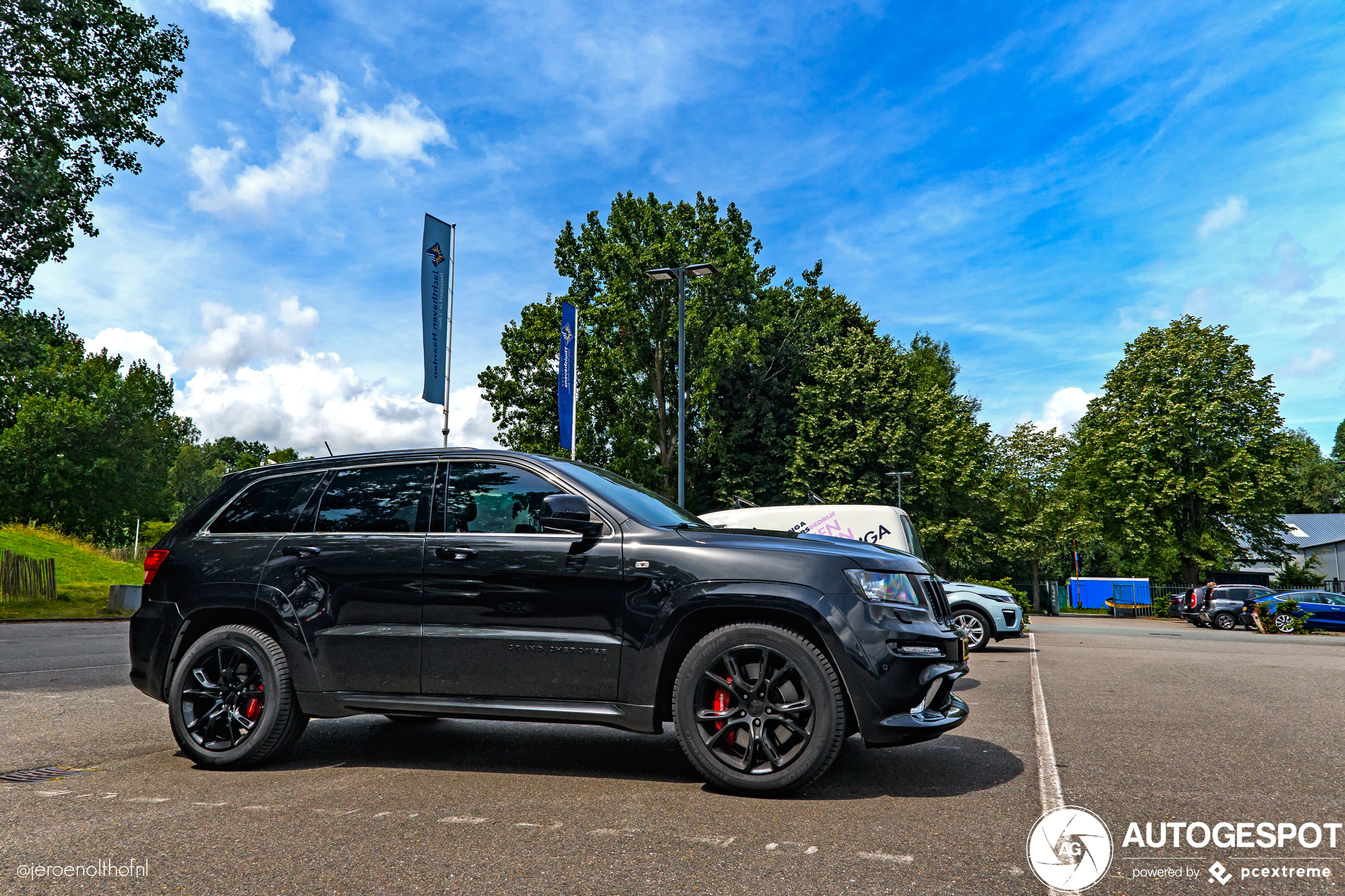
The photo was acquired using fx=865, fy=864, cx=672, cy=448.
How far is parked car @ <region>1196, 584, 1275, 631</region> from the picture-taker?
30.0 m

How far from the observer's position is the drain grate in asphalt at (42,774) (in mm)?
4504

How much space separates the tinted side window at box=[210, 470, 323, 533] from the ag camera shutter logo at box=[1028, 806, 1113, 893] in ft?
13.9

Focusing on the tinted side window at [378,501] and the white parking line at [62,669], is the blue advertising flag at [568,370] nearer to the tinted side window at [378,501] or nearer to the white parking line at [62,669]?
the white parking line at [62,669]

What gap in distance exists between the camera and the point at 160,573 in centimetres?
523

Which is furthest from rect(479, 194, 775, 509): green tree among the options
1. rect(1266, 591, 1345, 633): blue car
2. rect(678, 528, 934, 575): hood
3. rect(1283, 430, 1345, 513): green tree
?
rect(1283, 430, 1345, 513): green tree

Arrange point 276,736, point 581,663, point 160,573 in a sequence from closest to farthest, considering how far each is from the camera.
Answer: point 581,663 < point 276,736 < point 160,573

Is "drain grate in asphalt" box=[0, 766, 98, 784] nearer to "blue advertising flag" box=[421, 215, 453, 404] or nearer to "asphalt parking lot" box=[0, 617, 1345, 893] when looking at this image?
"asphalt parking lot" box=[0, 617, 1345, 893]

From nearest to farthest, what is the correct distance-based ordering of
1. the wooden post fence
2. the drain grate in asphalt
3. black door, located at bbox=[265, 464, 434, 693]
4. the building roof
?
the drain grate in asphalt
black door, located at bbox=[265, 464, 434, 693]
the wooden post fence
the building roof

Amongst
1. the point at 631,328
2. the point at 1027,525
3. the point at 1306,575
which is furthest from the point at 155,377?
the point at 1306,575

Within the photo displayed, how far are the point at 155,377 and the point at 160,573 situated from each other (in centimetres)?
8984

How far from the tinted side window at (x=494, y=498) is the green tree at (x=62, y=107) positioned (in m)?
15.4

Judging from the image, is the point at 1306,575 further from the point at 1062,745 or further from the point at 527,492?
the point at 527,492

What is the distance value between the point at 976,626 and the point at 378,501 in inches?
469

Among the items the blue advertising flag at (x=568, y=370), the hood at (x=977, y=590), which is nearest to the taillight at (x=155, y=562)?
the hood at (x=977, y=590)
